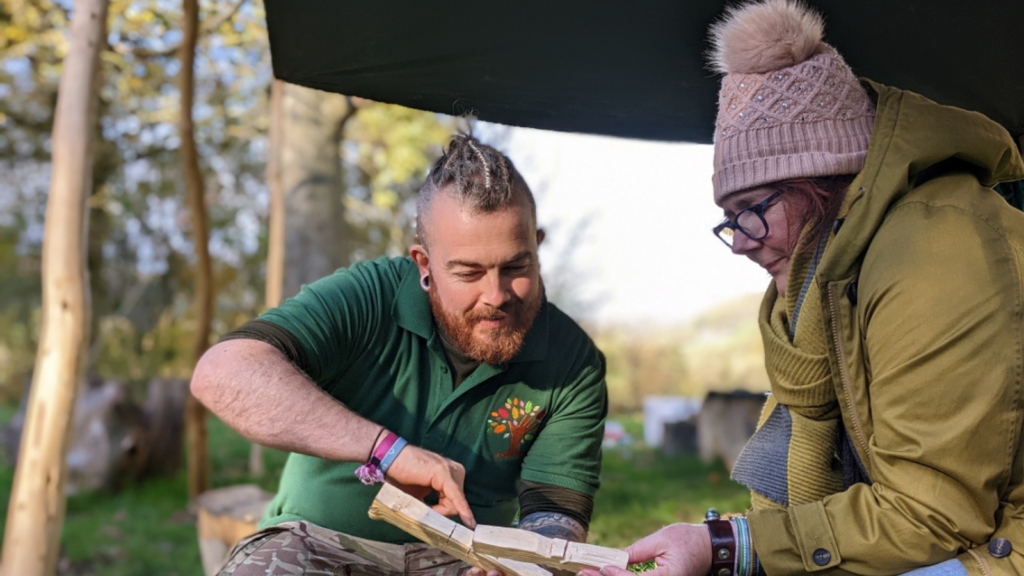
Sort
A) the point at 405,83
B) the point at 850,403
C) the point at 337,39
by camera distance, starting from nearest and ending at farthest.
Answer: the point at 850,403
the point at 337,39
the point at 405,83

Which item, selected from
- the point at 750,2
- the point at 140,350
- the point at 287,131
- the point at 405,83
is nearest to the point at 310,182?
the point at 287,131

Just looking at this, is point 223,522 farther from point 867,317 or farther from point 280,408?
point 867,317

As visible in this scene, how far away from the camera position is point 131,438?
358 inches

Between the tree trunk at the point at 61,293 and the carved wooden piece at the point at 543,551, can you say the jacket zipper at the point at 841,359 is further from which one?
the tree trunk at the point at 61,293

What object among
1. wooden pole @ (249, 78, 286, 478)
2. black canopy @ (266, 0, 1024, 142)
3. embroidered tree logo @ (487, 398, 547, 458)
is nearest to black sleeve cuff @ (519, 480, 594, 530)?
embroidered tree logo @ (487, 398, 547, 458)

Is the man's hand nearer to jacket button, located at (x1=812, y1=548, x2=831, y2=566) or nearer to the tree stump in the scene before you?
jacket button, located at (x1=812, y1=548, x2=831, y2=566)

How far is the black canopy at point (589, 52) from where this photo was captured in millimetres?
2980

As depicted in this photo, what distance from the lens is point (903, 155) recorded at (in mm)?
2092

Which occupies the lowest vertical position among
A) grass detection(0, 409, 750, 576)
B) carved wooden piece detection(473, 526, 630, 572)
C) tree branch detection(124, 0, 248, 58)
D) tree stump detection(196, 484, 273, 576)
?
grass detection(0, 409, 750, 576)

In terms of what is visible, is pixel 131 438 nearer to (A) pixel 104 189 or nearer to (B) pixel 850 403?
(A) pixel 104 189

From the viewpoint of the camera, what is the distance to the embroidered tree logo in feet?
9.58

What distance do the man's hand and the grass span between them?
130 inches

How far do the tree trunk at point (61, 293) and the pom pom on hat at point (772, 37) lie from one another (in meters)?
3.46

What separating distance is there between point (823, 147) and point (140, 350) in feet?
43.3
